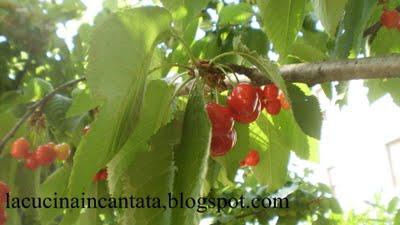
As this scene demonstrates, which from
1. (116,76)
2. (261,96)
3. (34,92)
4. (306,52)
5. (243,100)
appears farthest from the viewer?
(34,92)

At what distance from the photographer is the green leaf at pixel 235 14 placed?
54.3 inches

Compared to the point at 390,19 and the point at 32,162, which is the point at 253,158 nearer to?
the point at 390,19

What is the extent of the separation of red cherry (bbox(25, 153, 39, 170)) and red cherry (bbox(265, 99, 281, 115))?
0.71 m

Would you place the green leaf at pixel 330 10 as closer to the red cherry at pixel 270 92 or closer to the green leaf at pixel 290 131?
the red cherry at pixel 270 92

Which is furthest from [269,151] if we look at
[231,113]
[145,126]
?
[145,126]

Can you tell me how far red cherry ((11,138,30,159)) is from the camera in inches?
53.4

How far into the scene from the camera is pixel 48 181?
112 centimetres

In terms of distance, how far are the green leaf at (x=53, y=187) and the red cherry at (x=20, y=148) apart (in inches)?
10.0

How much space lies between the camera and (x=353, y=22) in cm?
70

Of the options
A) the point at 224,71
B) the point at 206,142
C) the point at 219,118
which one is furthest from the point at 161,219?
the point at 224,71

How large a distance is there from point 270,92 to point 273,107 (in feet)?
0.17

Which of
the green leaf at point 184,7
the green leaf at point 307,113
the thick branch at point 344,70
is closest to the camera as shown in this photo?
the thick branch at point 344,70

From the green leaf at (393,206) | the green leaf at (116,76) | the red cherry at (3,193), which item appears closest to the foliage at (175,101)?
the green leaf at (116,76)

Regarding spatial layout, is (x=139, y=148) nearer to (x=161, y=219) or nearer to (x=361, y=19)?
(x=161, y=219)
